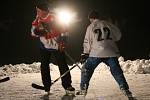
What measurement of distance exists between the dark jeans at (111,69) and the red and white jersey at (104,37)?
0.13 m

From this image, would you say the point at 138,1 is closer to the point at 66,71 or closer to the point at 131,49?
the point at 131,49

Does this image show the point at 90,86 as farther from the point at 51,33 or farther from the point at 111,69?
the point at 111,69

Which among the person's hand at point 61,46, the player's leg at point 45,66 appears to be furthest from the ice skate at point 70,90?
the person's hand at point 61,46

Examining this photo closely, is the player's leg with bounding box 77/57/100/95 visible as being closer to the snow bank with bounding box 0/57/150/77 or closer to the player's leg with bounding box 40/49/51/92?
the player's leg with bounding box 40/49/51/92

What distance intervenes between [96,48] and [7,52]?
2980 centimetres

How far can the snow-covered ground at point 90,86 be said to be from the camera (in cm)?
948

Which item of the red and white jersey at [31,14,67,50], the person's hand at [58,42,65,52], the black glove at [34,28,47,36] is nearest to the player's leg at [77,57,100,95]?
the person's hand at [58,42,65,52]

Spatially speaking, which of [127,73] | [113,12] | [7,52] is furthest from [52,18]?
[113,12]

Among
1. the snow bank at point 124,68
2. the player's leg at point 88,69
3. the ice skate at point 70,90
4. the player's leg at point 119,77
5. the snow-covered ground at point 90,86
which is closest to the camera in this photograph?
the player's leg at point 119,77

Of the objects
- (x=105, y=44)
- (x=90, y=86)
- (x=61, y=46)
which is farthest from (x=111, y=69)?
(x=90, y=86)

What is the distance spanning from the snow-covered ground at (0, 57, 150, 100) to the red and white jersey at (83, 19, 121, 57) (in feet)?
3.13

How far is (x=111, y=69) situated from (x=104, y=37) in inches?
25.6

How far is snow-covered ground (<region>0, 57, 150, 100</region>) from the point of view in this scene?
9.48m

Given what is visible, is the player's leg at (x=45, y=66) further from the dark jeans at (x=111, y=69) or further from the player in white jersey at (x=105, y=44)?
the player in white jersey at (x=105, y=44)
